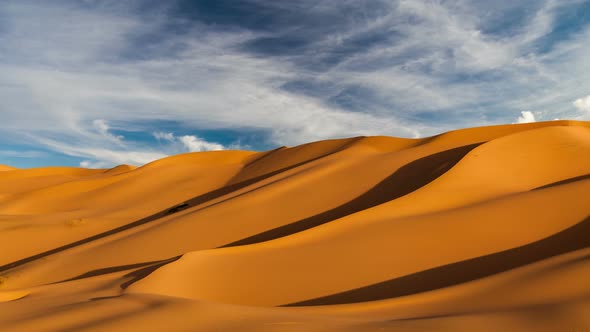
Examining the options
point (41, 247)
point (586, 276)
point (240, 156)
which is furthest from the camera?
point (240, 156)

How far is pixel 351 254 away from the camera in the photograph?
7.58 metres

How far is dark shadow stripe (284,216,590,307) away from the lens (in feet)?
20.1

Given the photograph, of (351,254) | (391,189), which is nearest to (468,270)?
(351,254)

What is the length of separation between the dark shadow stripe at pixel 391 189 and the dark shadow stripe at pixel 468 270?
436cm

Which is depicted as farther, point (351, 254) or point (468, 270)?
point (351, 254)

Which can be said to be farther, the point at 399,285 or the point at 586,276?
the point at 399,285

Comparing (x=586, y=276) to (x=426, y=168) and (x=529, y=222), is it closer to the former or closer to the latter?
(x=529, y=222)

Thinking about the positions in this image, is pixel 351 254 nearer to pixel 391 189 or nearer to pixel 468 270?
pixel 468 270

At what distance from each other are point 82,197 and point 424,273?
2515cm

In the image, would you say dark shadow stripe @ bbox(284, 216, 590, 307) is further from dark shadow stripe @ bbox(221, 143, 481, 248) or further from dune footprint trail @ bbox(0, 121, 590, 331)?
dark shadow stripe @ bbox(221, 143, 481, 248)

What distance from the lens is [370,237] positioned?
8.22 metres

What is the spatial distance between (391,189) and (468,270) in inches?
256

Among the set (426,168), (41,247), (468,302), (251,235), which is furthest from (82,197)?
(468,302)

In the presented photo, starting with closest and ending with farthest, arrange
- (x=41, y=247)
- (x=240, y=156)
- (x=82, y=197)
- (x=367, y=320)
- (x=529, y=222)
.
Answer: (x=367, y=320)
(x=529, y=222)
(x=41, y=247)
(x=82, y=197)
(x=240, y=156)
